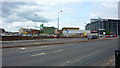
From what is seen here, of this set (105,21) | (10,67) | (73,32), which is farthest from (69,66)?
(105,21)

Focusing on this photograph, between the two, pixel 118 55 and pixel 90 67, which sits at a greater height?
pixel 118 55

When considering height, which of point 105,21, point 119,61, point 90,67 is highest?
point 105,21

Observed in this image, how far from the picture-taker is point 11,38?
144ft

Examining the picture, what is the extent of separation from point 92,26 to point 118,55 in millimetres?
199106

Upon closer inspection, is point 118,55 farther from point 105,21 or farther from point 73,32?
point 105,21

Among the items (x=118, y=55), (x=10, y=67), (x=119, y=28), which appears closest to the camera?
(x=118, y=55)

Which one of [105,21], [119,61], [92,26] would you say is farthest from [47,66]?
[92,26]

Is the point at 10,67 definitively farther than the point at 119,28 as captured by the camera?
No

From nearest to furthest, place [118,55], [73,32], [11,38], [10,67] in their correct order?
[118,55] → [10,67] → [11,38] → [73,32]

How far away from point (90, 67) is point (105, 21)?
171360 mm

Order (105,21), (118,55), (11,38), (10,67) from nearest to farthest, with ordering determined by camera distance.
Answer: (118,55) < (10,67) < (11,38) < (105,21)

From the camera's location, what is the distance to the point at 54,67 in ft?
25.0

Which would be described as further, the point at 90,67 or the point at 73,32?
the point at 73,32

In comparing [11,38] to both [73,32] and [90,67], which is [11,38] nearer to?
[90,67]
